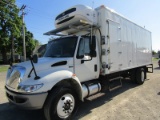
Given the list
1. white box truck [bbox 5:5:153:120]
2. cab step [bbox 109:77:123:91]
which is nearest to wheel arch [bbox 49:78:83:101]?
white box truck [bbox 5:5:153:120]

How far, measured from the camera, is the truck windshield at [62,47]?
205 inches

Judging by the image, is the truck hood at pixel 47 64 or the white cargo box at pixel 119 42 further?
the white cargo box at pixel 119 42

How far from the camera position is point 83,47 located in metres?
5.38

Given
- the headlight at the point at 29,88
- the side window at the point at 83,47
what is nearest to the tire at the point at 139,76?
the side window at the point at 83,47

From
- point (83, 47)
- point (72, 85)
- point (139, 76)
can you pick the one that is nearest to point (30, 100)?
point (72, 85)

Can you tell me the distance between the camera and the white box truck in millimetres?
4086

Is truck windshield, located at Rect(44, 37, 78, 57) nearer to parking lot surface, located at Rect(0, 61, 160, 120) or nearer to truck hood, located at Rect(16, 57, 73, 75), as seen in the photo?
truck hood, located at Rect(16, 57, 73, 75)

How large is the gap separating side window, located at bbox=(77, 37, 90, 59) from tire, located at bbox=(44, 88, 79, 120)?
125 centimetres

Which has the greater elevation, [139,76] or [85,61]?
[85,61]

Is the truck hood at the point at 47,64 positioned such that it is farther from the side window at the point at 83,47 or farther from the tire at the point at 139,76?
the tire at the point at 139,76

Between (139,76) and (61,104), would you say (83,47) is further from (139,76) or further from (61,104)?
(139,76)

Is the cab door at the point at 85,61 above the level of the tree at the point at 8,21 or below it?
below

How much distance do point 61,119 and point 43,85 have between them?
111 centimetres

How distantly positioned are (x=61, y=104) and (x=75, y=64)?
1314 millimetres
